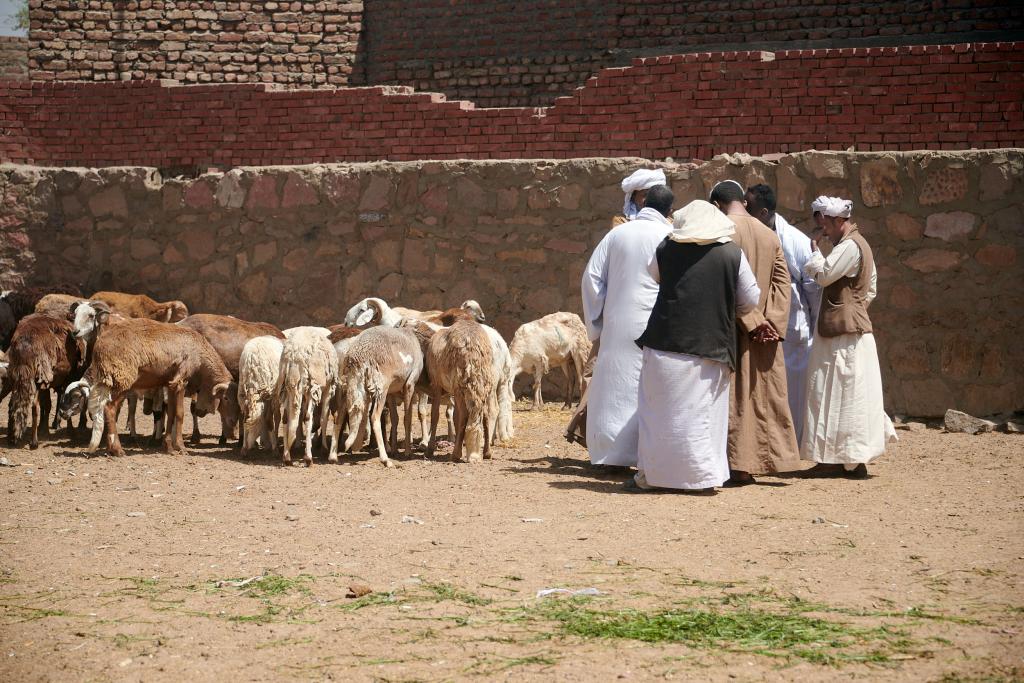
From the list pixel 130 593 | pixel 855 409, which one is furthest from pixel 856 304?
pixel 130 593

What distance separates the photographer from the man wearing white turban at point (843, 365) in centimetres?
765

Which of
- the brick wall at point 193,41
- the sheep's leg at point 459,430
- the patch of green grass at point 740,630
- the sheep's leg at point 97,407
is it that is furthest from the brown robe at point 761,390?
the brick wall at point 193,41

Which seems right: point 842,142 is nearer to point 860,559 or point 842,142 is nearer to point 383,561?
point 860,559

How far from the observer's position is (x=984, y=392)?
10.2m

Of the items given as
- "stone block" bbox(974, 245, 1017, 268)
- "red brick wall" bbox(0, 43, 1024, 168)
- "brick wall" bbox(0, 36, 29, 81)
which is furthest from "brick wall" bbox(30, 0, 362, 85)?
"brick wall" bbox(0, 36, 29, 81)

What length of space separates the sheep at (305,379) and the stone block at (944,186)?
539 centimetres

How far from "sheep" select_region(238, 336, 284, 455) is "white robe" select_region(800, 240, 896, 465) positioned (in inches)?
149

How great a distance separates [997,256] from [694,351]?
443 cm

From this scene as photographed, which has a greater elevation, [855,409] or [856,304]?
[856,304]

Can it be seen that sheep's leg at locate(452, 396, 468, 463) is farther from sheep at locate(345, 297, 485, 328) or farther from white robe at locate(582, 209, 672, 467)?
white robe at locate(582, 209, 672, 467)

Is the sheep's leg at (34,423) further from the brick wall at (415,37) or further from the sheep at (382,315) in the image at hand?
the brick wall at (415,37)

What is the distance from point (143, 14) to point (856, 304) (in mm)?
12082

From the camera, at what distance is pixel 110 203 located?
13094 mm

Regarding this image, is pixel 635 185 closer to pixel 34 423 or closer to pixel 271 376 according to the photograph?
pixel 271 376
